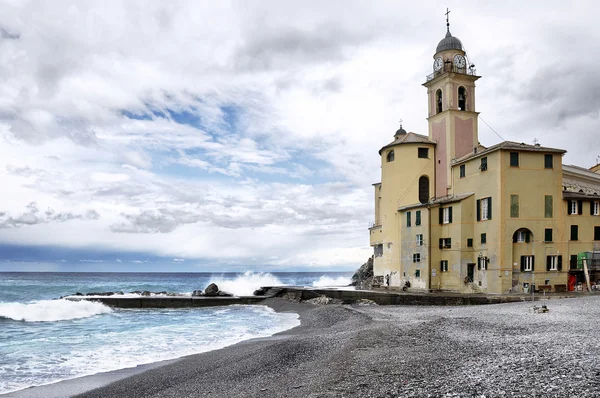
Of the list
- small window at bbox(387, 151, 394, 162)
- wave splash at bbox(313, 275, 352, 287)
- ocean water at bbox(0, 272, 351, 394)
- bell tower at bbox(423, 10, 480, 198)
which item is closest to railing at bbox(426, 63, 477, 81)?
bell tower at bbox(423, 10, 480, 198)

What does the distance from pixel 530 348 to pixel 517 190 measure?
23.0 metres

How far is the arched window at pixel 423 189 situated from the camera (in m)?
41.1

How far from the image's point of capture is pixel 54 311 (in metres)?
37.2

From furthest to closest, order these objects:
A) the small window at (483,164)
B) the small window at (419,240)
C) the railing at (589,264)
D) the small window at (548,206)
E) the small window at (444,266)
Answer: the small window at (419,240), the small window at (444,266), the small window at (483,164), the railing at (589,264), the small window at (548,206)

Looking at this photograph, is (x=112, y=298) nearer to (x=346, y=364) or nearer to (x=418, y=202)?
(x=418, y=202)

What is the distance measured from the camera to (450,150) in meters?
39.8

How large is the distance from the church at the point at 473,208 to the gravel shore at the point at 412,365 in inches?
534

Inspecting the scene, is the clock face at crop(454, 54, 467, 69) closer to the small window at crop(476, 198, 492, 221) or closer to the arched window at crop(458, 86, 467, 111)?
the arched window at crop(458, 86, 467, 111)

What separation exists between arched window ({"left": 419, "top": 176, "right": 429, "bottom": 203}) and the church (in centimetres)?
9

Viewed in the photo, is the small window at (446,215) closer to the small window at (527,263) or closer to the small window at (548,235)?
the small window at (527,263)

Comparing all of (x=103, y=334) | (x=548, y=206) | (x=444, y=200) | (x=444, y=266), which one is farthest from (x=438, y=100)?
(x=103, y=334)

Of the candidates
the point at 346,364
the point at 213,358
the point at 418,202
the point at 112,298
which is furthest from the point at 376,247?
the point at 346,364

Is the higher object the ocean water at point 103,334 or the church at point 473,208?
the church at point 473,208

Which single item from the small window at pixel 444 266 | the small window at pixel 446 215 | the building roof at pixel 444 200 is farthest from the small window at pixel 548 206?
the small window at pixel 444 266
